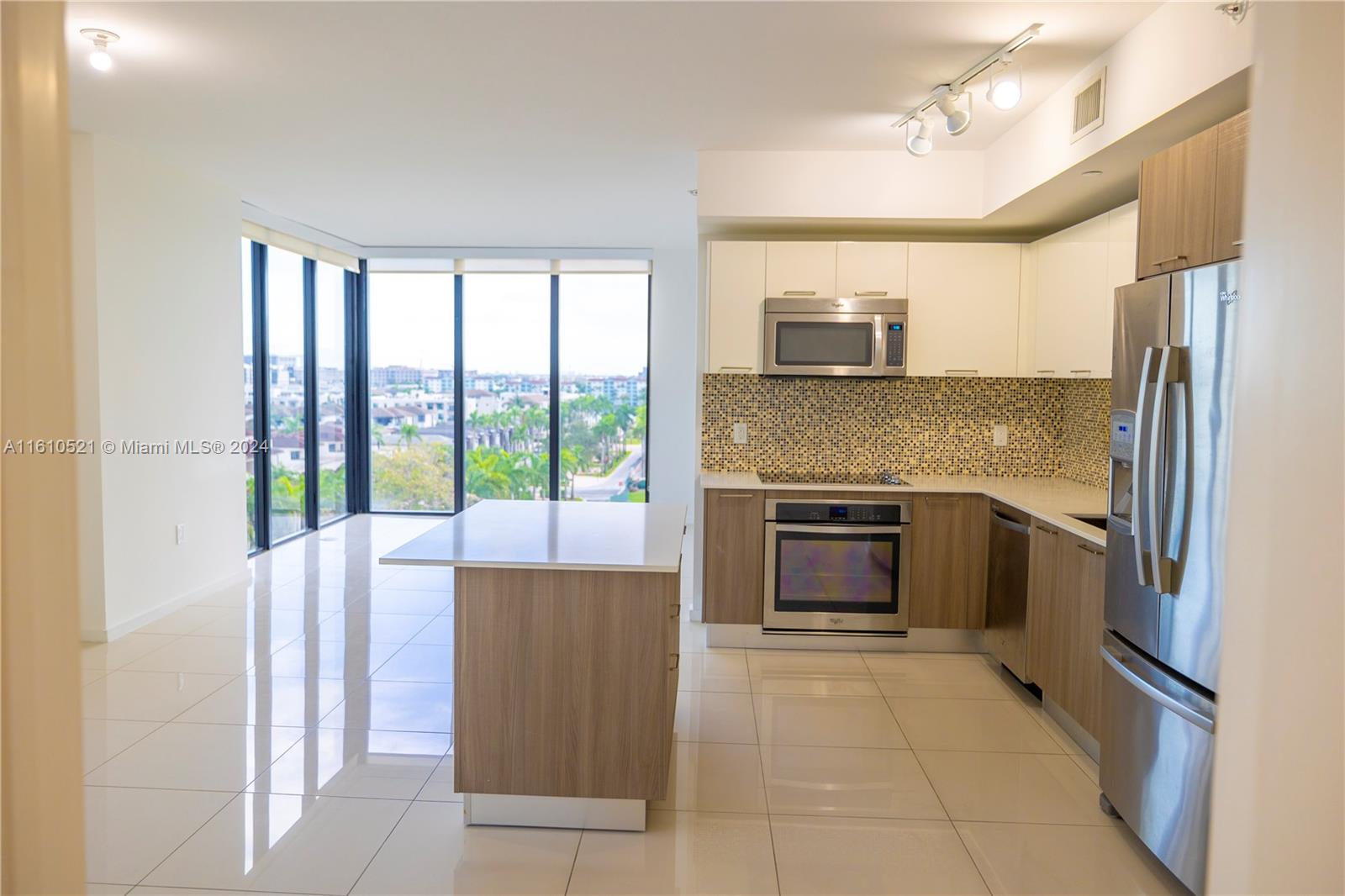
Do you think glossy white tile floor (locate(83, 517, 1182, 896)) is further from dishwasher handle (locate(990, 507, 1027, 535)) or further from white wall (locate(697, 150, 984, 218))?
white wall (locate(697, 150, 984, 218))

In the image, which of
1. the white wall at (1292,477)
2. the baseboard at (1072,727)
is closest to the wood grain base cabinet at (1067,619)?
the baseboard at (1072,727)

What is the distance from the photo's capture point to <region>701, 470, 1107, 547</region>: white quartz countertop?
358cm

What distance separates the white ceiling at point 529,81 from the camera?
2.73 meters

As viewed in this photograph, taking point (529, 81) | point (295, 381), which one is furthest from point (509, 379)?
point (529, 81)

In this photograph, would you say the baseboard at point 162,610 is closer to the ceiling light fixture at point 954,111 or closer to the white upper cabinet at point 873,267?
the white upper cabinet at point 873,267

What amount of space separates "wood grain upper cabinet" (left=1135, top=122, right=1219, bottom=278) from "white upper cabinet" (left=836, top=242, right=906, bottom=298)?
1945 mm

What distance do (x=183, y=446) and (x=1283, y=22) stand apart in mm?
5403

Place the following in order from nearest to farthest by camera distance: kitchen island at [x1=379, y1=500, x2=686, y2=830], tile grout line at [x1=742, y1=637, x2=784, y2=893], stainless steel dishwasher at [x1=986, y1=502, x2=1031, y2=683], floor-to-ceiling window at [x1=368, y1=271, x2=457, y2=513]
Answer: tile grout line at [x1=742, y1=637, x2=784, y2=893]
kitchen island at [x1=379, y1=500, x2=686, y2=830]
stainless steel dishwasher at [x1=986, y1=502, x2=1031, y2=683]
floor-to-ceiling window at [x1=368, y1=271, x2=457, y2=513]

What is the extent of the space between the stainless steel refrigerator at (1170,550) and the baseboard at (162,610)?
14.8ft

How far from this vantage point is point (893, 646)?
444 centimetres

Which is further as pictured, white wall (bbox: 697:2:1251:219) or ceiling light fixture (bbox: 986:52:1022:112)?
white wall (bbox: 697:2:1251:219)


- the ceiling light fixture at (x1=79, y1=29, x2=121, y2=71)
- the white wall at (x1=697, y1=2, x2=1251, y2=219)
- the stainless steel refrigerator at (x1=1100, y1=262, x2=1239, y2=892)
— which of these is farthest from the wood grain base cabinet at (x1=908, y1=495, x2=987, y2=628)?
the ceiling light fixture at (x1=79, y1=29, x2=121, y2=71)

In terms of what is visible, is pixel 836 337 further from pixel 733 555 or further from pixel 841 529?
pixel 733 555

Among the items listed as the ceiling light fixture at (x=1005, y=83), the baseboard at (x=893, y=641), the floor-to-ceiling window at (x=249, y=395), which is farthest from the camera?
the floor-to-ceiling window at (x=249, y=395)
